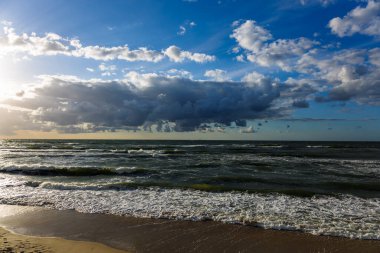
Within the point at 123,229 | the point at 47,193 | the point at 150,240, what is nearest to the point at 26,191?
the point at 47,193

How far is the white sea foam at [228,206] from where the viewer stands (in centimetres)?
902

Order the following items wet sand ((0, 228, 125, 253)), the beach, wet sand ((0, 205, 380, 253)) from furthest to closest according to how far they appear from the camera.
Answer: the beach → wet sand ((0, 205, 380, 253)) → wet sand ((0, 228, 125, 253))

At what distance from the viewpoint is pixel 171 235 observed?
8.02 m

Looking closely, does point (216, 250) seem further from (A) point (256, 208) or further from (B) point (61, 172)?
(B) point (61, 172)

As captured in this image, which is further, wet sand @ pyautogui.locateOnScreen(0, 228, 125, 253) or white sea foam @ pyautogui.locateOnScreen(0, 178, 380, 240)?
white sea foam @ pyautogui.locateOnScreen(0, 178, 380, 240)

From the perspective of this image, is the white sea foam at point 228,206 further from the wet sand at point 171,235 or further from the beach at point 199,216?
the wet sand at point 171,235

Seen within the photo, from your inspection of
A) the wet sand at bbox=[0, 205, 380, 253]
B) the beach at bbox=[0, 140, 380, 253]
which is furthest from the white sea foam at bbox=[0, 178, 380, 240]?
the wet sand at bbox=[0, 205, 380, 253]

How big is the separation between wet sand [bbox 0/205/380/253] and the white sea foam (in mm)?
588

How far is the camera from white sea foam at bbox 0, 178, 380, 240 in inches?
355

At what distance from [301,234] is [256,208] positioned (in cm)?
Result: 281

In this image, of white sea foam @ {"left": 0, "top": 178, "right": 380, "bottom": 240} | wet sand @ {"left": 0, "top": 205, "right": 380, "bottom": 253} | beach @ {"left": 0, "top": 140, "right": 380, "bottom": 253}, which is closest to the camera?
wet sand @ {"left": 0, "top": 205, "right": 380, "bottom": 253}

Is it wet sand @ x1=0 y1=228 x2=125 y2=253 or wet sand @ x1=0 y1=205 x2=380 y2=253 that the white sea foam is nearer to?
wet sand @ x1=0 y1=205 x2=380 y2=253

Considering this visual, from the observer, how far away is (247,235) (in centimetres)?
805

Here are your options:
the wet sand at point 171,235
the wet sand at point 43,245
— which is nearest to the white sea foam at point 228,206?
the wet sand at point 171,235
